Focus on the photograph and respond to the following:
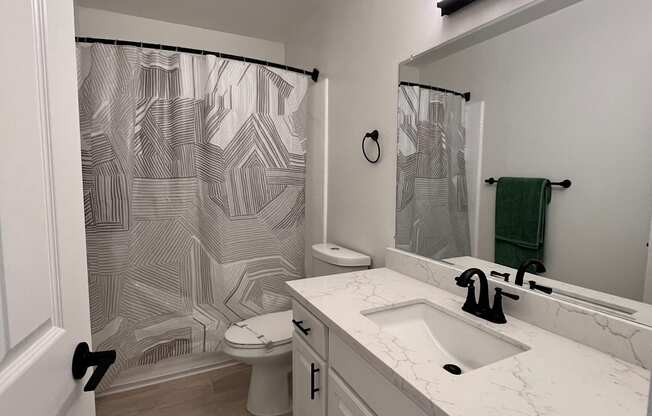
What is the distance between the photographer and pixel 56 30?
597 mm

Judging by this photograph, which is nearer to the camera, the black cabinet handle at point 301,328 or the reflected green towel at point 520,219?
the reflected green towel at point 520,219

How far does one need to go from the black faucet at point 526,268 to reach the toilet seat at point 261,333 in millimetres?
1157

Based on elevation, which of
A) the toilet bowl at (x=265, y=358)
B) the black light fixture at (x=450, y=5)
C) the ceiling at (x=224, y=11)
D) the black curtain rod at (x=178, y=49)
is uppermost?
the ceiling at (x=224, y=11)

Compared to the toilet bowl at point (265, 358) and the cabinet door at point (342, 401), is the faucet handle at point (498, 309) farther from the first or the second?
the toilet bowl at point (265, 358)

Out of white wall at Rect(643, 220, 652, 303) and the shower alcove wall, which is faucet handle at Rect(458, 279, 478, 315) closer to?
white wall at Rect(643, 220, 652, 303)

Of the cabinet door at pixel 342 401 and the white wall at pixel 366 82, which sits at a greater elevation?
the white wall at pixel 366 82

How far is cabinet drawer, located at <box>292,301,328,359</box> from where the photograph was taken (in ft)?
3.83

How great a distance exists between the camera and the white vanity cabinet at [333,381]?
0.85 meters

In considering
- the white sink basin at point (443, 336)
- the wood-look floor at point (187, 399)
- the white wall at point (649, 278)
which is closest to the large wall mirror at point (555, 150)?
the white wall at point (649, 278)

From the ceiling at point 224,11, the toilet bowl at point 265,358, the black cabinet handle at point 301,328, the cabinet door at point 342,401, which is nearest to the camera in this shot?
the cabinet door at point 342,401

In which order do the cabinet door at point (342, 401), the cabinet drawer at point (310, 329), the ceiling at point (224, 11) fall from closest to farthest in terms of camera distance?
1. the cabinet door at point (342, 401)
2. the cabinet drawer at point (310, 329)
3. the ceiling at point (224, 11)

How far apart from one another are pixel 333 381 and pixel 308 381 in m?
0.23

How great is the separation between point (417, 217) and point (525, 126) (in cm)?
63

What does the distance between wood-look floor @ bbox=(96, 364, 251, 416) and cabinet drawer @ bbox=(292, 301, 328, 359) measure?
887mm
